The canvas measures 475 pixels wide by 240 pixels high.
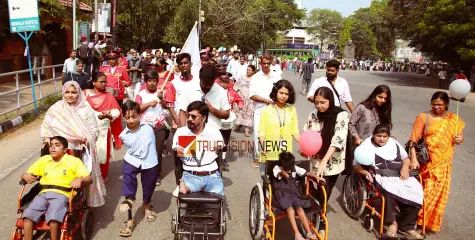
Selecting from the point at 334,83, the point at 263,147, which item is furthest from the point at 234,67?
the point at 263,147

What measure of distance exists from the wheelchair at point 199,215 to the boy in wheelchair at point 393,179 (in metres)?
1.74

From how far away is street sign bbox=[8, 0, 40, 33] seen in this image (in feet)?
30.6

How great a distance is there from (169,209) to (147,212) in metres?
0.43

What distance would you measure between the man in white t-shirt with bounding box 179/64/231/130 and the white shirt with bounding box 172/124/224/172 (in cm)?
75

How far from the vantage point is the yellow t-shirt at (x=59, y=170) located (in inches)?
151

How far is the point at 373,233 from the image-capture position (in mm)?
4496

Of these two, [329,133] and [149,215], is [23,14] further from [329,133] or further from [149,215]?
[329,133]

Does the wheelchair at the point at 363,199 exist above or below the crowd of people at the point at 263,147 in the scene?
below

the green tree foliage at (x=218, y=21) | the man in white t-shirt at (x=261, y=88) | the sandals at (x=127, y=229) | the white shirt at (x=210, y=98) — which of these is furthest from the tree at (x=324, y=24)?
the sandals at (x=127, y=229)

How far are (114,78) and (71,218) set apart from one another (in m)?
4.96

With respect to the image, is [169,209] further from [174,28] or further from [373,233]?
[174,28]

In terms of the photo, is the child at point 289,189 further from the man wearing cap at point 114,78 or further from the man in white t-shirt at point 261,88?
the man wearing cap at point 114,78

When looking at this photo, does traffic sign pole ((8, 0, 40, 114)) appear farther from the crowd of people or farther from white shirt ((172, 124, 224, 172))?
white shirt ((172, 124, 224, 172))

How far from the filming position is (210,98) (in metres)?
4.91
